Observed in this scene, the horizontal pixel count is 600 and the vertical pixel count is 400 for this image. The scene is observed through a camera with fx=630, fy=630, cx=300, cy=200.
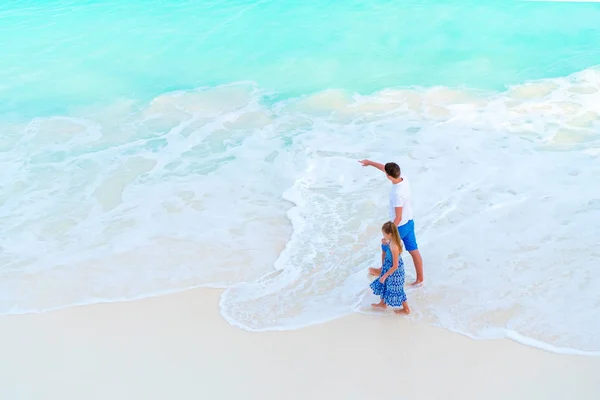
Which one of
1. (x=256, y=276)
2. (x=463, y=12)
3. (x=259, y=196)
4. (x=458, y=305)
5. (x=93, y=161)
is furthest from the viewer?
(x=463, y=12)

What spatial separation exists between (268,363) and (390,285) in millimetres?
1365

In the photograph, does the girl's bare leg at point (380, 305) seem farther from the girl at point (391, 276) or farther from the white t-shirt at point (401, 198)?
the white t-shirt at point (401, 198)

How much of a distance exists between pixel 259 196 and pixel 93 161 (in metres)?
3.20

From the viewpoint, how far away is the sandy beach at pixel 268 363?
520 centimetres

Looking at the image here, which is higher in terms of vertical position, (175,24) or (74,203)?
(175,24)

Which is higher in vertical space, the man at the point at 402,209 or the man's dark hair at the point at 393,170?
the man's dark hair at the point at 393,170

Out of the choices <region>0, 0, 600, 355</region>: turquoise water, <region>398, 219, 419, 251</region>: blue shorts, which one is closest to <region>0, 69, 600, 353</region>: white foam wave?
<region>0, 0, 600, 355</region>: turquoise water

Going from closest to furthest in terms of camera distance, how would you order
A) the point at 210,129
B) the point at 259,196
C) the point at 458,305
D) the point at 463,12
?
the point at 458,305 < the point at 259,196 < the point at 210,129 < the point at 463,12

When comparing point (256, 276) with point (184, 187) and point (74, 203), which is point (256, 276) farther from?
point (74, 203)

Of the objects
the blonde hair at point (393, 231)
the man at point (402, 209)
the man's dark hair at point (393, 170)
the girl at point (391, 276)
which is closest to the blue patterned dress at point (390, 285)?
the girl at point (391, 276)

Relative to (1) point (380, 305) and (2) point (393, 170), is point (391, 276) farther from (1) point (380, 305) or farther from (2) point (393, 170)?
(2) point (393, 170)

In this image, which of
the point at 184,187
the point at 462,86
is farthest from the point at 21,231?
the point at 462,86

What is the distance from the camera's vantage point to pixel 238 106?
40.4ft

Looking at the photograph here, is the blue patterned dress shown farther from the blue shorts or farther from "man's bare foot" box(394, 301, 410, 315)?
the blue shorts
